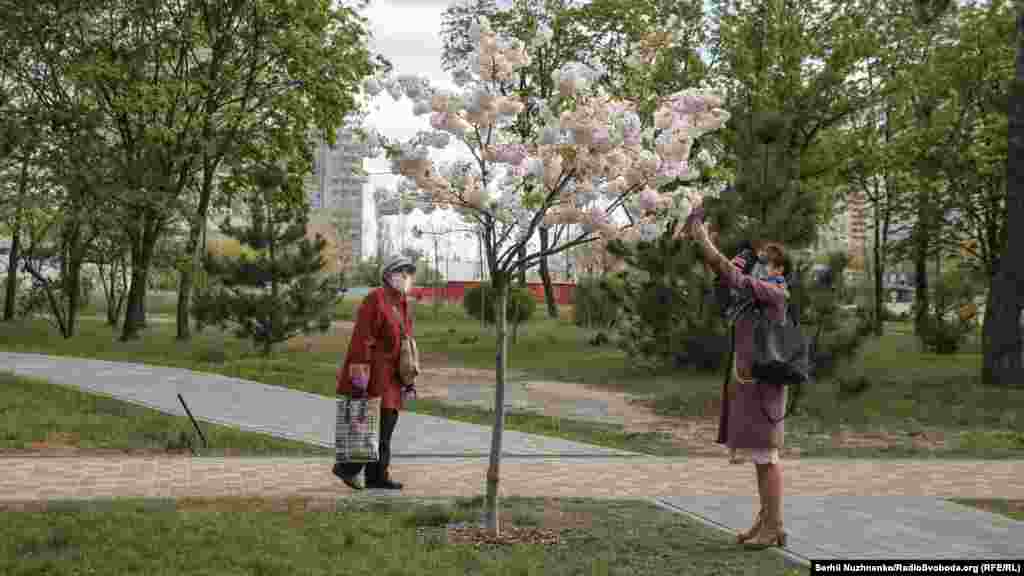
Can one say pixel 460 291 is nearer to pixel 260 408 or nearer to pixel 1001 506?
pixel 260 408

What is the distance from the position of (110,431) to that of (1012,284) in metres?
13.9

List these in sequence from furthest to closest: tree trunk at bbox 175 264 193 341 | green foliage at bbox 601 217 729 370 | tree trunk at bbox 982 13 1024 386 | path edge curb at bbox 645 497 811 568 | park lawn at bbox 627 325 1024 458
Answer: tree trunk at bbox 175 264 193 341, green foliage at bbox 601 217 729 370, tree trunk at bbox 982 13 1024 386, park lawn at bbox 627 325 1024 458, path edge curb at bbox 645 497 811 568

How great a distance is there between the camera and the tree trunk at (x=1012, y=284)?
18078 millimetres

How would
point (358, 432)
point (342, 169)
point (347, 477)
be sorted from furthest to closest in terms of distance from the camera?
point (347, 477) < point (358, 432) < point (342, 169)

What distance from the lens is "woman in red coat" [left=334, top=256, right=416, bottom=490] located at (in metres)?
8.38

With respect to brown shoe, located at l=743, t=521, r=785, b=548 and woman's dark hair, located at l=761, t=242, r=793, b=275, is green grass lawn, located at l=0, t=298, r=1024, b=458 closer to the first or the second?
brown shoe, located at l=743, t=521, r=785, b=548

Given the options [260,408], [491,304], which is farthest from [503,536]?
[491,304]

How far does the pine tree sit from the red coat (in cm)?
1612

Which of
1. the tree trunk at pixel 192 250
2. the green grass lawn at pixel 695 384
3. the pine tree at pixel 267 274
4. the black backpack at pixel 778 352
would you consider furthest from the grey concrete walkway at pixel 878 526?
the tree trunk at pixel 192 250

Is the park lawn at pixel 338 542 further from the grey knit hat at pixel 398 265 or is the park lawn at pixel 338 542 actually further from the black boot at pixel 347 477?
the grey knit hat at pixel 398 265

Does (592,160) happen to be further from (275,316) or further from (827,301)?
(275,316)

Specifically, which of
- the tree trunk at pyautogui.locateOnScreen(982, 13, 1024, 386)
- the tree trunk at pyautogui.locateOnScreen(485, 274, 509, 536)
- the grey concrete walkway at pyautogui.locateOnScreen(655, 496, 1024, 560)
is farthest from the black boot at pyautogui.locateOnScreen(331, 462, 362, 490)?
the tree trunk at pyautogui.locateOnScreen(982, 13, 1024, 386)

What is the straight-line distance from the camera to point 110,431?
452 inches

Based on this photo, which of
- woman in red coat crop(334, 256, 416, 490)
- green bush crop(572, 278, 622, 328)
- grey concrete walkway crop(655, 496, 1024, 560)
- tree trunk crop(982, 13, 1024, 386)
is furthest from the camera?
green bush crop(572, 278, 622, 328)
